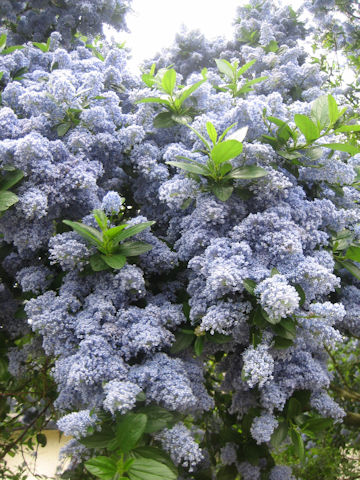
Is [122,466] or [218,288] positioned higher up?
[218,288]

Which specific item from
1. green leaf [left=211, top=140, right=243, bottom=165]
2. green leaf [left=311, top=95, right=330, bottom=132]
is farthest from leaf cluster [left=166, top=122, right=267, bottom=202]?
green leaf [left=311, top=95, right=330, bottom=132]

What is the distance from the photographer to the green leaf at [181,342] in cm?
131

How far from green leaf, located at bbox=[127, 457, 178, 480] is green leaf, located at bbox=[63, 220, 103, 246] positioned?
596 mm

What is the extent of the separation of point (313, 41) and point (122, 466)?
3.24 m

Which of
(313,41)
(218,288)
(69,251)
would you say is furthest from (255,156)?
(313,41)

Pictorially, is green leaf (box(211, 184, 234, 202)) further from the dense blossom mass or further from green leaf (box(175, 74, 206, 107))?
green leaf (box(175, 74, 206, 107))

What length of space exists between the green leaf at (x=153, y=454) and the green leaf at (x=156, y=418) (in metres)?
0.05

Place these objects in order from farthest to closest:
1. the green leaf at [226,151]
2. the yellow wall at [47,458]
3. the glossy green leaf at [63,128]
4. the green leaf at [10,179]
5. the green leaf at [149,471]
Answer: the yellow wall at [47,458]
the glossy green leaf at [63,128]
the green leaf at [10,179]
the green leaf at [226,151]
the green leaf at [149,471]

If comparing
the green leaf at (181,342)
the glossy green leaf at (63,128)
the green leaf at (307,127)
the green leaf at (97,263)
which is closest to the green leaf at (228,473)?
the green leaf at (181,342)

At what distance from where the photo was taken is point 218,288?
120 cm

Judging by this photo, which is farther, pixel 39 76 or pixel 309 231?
pixel 39 76

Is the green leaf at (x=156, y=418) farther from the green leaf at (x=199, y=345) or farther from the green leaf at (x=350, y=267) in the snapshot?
the green leaf at (x=350, y=267)

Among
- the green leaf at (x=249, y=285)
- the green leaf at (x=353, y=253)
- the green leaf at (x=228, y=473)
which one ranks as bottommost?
the green leaf at (x=228, y=473)

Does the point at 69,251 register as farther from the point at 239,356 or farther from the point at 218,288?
the point at 239,356
